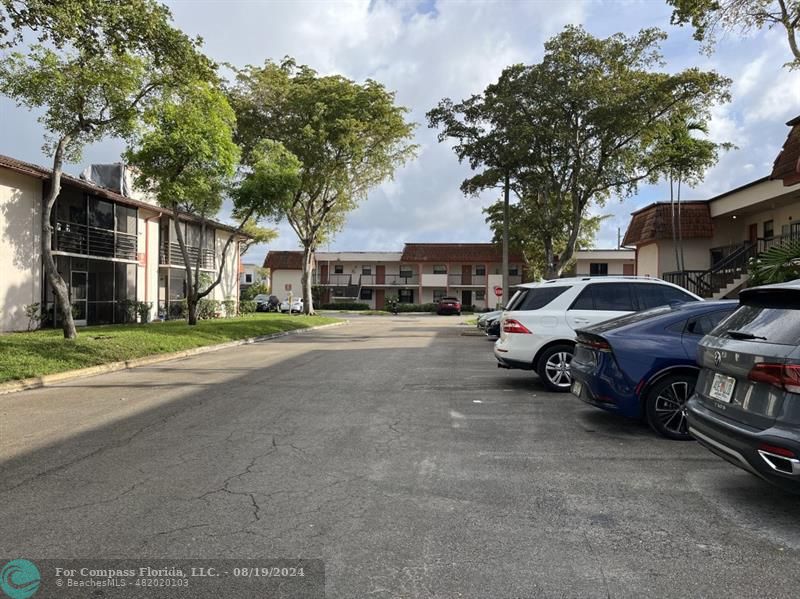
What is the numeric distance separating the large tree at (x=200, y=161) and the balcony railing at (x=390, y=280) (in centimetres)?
4210

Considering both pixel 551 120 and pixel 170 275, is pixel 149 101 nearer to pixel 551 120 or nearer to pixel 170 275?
pixel 551 120

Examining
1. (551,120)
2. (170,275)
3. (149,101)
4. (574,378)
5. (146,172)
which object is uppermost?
(551,120)

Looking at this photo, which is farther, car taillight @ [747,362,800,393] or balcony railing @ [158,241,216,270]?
balcony railing @ [158,241,216,270]

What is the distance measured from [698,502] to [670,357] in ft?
7.53

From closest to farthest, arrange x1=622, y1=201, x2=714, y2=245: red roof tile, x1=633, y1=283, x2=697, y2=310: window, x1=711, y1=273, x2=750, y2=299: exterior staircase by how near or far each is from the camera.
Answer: x1=633, y1=283, x2=697, y2=310: window < x1=711, y1=273, x2=750, y2=299: exterior staircase < x1=622, y1=201, x2=714, y2=245: red roof tile

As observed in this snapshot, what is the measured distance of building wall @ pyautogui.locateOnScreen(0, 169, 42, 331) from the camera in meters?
19.5

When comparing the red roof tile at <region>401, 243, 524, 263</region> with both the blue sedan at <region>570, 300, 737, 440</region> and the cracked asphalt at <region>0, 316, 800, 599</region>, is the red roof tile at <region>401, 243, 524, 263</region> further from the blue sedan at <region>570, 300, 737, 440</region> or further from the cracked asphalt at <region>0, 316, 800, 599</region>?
the blue sedan at <region>570, 300, 737, 440</region>

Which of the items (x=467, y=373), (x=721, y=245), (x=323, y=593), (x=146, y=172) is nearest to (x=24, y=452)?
(x=323, y=593)

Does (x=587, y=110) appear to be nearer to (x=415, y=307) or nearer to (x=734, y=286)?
(x=734, y=286)

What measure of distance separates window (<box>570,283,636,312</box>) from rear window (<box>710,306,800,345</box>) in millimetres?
4826

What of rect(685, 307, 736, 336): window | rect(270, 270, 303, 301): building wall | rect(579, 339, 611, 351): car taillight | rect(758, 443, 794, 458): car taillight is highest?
rect(270, 270, 303, 301): building wall

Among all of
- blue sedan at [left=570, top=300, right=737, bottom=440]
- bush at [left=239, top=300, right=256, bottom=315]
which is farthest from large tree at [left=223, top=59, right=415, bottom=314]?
blue sedan at [left=570, top=300, right=737, bottom=440]

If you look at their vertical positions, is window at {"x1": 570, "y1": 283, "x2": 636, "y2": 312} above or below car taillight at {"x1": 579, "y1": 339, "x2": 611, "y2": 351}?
above

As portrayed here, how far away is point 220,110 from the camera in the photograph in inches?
738
